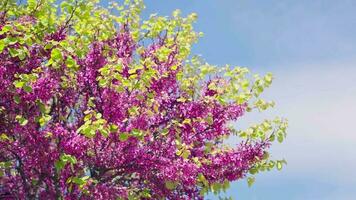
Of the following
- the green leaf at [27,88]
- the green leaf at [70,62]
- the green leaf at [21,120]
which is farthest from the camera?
the green leaf at [70,62]

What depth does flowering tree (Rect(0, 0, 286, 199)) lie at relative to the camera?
15484 millimetres

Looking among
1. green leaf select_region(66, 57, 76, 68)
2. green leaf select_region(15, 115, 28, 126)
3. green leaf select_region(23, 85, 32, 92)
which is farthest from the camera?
green leaf select_region(66, 57, 76, 68)

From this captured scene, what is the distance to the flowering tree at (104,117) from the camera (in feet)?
50.8

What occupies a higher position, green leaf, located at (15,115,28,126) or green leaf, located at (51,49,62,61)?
green leaf, located at (51,49,62,61)

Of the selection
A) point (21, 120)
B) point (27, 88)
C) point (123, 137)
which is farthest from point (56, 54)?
point (123, 137)

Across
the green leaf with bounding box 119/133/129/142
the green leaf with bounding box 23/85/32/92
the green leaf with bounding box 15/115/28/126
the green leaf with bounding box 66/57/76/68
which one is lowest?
the green leaf with bounding box 15/115/28/126

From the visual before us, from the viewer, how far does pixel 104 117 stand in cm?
1559

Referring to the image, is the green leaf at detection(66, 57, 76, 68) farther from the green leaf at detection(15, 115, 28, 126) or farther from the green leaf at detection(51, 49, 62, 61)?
the green leaf at detection(15, 115, 28, 126)

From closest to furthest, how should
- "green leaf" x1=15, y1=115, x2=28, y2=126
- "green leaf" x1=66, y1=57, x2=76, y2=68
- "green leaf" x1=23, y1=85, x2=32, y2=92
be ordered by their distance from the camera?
"green leaf" x1=23, y1=85, x2=32, y2=92 < "green leaf" x1=15, y1=115, x2=28, y2=126 < "green leaf" x1=66, y1=57, x2=76, y2=68

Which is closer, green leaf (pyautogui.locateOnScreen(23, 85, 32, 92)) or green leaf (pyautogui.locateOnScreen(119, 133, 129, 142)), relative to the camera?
green leaf (pyautogui.locateOnScreen(23, 85, 32, 92))

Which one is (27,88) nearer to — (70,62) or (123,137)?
(70,62)

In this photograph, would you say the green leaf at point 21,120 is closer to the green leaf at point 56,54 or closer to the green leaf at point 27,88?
the green leaf at point 27,88

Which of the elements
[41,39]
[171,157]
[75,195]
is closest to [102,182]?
[75,195]

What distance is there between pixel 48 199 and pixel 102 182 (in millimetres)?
1726
